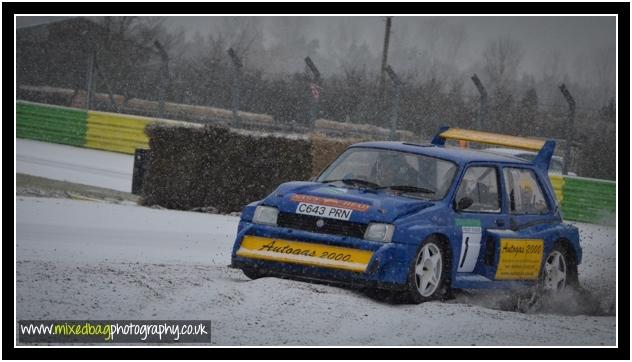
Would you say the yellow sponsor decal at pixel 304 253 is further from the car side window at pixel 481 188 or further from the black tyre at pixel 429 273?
the car side window at pixel 481 188

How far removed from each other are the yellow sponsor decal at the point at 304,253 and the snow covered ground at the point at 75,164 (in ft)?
31.8

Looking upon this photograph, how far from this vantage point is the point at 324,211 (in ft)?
28.7

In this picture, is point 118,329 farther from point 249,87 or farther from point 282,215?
point 249,87

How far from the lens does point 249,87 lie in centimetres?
3425

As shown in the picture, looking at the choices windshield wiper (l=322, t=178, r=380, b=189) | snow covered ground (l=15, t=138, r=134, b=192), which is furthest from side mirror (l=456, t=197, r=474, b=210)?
snow covered ground (l=15, t=138, r=134, b=192)

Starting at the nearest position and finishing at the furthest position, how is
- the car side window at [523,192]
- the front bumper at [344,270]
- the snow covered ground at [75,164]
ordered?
the front bumper at [344,270] < the car side window at [523,192] < the snow covered ground at [75,164]

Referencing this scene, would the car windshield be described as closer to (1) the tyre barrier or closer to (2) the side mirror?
(2) the side mirror

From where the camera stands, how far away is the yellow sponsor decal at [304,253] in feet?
27.8

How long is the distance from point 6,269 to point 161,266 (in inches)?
77.2

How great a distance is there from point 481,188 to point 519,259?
29.3 inches

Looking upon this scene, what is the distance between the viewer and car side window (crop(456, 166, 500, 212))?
9.55 m

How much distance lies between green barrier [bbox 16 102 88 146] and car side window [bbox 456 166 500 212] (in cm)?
1839

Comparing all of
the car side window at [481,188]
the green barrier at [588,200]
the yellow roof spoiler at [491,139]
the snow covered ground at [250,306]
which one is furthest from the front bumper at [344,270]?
the green barrier at [588,200]

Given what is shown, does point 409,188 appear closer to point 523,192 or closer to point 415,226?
point 415,226
